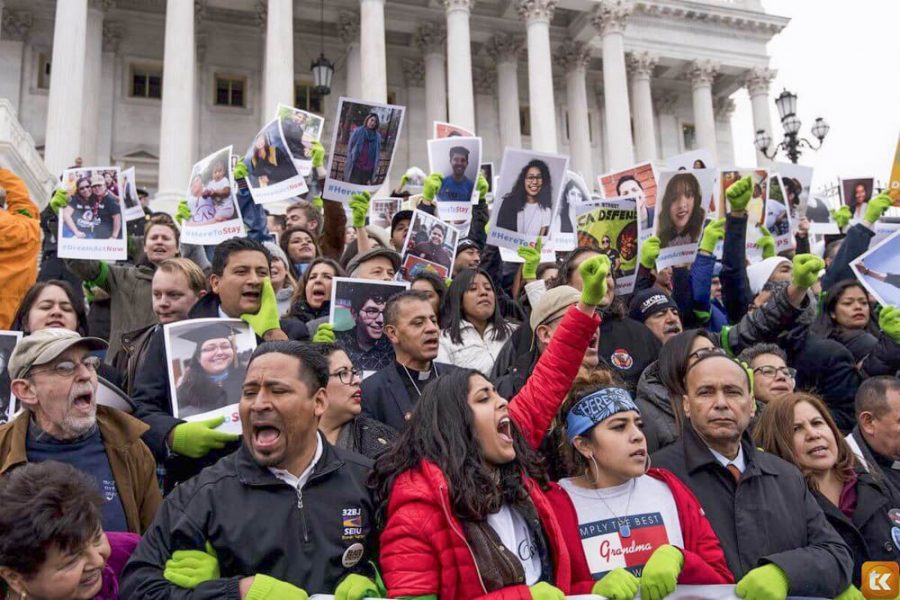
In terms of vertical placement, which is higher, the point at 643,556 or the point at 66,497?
the point at 66,497

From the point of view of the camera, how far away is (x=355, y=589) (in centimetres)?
293

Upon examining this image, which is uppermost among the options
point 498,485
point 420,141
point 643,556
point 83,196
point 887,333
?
point 420,141

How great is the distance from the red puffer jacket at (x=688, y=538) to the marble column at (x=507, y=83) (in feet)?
95.9

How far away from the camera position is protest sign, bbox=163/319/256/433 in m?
4.37

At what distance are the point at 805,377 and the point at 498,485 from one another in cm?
399

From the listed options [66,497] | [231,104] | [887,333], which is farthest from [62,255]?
[231,104]

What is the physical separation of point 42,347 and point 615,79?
30.1 metres

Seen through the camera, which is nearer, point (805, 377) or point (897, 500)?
point (897, 500)

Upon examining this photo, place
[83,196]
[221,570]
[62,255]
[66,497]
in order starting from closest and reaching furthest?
[66,497] < [221,570] < [62,255] < [83,196]

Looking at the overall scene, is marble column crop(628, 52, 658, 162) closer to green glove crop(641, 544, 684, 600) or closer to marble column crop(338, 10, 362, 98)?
marble column crop(338, 10, 362, 98)

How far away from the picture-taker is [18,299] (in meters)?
7.18

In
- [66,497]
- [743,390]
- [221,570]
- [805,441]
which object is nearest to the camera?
[66,497]

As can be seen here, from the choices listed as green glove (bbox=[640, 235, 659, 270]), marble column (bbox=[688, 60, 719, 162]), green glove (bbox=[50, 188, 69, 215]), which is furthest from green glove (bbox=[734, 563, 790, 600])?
marble column (bbox=[688, 60, 719, 162])

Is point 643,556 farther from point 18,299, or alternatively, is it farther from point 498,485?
point 18,299
